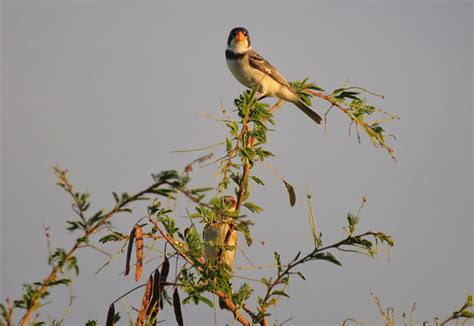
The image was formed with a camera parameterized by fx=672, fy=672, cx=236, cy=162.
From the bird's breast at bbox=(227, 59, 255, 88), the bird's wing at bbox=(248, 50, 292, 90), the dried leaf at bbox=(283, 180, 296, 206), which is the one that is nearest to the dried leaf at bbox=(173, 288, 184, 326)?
the dried leaf at bbox=(283, 180, 296, 206)

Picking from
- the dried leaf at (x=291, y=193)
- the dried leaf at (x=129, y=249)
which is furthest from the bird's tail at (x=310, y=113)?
the dried leaf at (x=129, y=249)

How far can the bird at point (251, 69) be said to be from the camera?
6.09 metres

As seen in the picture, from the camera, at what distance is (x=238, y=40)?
667 centimetres

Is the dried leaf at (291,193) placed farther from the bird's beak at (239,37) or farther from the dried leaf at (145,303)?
the bird's beak at (239,37)

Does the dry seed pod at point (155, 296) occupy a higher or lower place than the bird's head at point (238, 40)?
lower

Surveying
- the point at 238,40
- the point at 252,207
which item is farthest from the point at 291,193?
the point at 238,40

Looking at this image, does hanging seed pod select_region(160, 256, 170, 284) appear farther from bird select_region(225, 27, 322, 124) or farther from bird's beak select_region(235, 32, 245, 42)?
bird's beak select_region(235, 32, 245, 42)

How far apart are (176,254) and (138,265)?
9.6 inches

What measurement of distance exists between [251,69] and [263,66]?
13 cm

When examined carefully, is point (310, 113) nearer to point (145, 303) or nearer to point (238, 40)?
point (238, 40)

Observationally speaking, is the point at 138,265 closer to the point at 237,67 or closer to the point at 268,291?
the point at 268,291

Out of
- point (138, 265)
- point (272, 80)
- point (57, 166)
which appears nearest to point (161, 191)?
point (57, 166)

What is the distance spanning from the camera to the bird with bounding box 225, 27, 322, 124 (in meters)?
6.09

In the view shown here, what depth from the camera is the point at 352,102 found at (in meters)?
3.98
